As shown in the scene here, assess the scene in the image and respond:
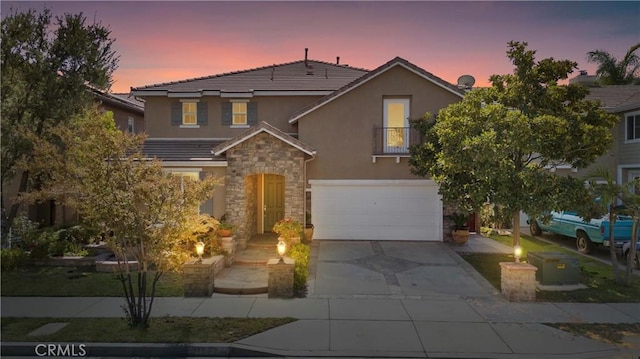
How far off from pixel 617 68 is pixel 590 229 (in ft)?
67.7

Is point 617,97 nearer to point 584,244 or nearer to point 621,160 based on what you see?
point 621,160

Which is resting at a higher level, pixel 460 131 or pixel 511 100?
pixel 511 100

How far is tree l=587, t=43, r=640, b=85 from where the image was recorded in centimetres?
2903

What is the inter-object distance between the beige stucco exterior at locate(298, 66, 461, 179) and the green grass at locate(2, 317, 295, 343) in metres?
9.15

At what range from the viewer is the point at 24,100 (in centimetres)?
1233

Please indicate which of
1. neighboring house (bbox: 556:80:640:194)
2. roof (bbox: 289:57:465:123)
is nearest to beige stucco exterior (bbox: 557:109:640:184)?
neighboring house (bbox: 556:80:640:194)

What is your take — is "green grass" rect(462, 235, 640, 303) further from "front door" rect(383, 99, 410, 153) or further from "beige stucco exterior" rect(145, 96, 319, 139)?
"beige stucco exterior" rect(145, 96, 319, 139)

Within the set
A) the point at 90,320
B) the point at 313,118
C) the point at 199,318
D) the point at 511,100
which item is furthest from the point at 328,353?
the point at 313,118

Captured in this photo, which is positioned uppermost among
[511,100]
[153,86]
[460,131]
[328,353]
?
[153,86]

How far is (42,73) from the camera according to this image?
12445 millimetres

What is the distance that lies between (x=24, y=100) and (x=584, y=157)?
15844mm

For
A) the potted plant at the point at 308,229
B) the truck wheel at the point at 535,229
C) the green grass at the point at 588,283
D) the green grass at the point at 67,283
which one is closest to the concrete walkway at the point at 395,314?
the green grass at the point at 588,283

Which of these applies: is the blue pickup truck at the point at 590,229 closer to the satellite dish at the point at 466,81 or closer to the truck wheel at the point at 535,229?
the truck wheel at the point at 535,229

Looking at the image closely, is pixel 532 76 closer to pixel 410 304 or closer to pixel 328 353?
pixel 410 304
